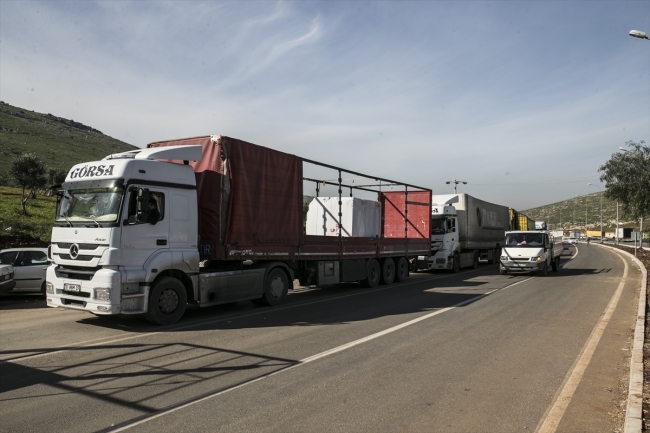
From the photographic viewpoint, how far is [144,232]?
30.6ft

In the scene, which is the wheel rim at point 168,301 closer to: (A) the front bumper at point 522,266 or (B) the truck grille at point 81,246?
(B) the truck grille at point 81,246

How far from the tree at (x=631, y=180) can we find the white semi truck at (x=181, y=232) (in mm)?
24857

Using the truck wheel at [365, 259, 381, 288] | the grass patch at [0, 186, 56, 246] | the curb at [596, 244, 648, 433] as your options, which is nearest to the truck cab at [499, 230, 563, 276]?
the truck wheel at [365, 259, 381, 288]

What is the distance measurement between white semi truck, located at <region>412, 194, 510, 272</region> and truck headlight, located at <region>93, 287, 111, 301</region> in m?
15.4

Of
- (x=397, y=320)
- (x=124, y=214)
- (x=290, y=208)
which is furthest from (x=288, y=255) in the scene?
(x=124, y=214)

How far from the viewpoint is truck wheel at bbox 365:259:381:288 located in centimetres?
1695

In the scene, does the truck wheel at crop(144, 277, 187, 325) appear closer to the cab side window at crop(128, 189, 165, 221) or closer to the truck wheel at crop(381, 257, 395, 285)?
the cab side window at crop(128, 189, 165, 221)

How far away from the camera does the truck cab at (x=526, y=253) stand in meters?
20.4

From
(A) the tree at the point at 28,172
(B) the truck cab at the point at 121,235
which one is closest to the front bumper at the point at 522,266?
(B) the truck cab at the point at 121,235

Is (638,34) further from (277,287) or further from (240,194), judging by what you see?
(277,287)

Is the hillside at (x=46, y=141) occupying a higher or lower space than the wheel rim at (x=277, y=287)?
higher

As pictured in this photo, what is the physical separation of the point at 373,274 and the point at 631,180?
76.5ft

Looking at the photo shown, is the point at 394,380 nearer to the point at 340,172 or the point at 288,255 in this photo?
the point at 288,255

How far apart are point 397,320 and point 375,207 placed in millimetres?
8424
